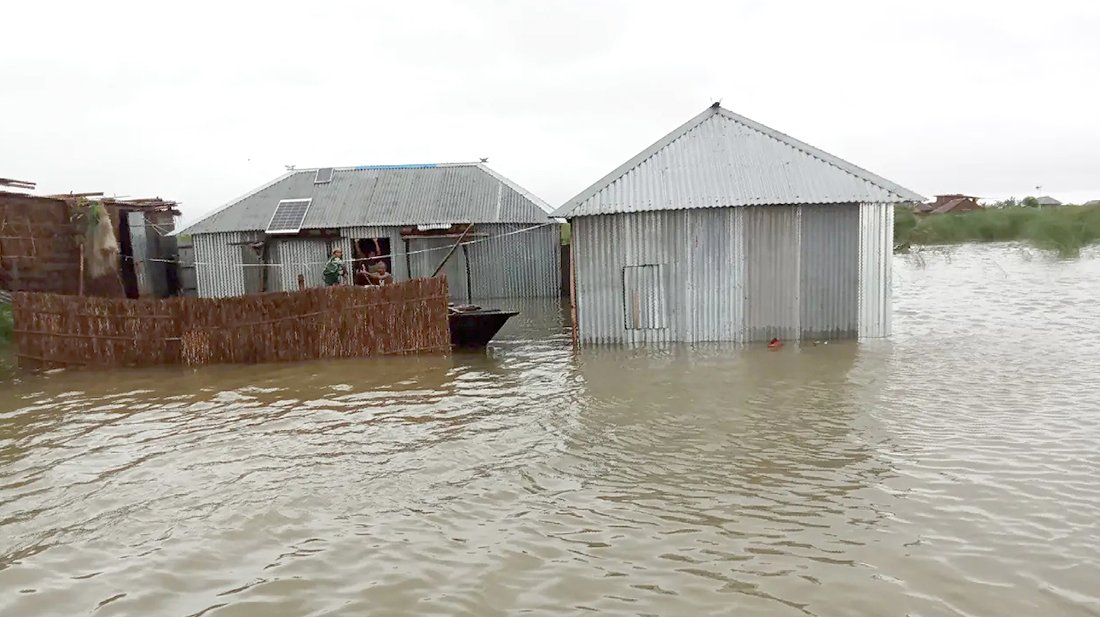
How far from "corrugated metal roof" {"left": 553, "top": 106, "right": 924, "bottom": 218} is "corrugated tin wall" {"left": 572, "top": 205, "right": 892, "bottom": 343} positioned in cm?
33

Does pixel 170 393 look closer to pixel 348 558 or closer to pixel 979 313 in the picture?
pixel 348 558

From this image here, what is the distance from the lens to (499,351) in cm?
1428

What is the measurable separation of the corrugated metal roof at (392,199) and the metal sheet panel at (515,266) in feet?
2.83

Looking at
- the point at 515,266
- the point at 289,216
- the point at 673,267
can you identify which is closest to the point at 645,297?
the point at 673,267

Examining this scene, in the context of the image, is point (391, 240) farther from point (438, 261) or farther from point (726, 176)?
point (726, 176)

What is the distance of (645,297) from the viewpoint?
43.8ft

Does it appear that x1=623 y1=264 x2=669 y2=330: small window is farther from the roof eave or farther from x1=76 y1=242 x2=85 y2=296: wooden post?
x1=76 y1=242 x2=85 y2=296: wooden post

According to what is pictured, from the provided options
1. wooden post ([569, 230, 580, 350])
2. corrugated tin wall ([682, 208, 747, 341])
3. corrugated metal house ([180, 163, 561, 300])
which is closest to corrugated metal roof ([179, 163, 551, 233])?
corrugated metal house ([180, 163, 561, 300])

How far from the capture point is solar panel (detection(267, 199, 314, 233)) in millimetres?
21867

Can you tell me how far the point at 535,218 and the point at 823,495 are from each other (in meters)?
17.1

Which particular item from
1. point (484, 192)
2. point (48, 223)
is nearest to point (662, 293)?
point (484, 192)

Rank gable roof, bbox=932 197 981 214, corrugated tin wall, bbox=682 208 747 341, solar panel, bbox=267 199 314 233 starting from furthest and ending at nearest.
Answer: gable roof, bbox=932 197 981 214
solar panel, bbox=267 199 314 233
corrugated tin wall, bbox=682 208 747 341

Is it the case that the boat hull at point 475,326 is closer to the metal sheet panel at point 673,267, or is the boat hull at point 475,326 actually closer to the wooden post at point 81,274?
the metal sheet panel at point 673,267

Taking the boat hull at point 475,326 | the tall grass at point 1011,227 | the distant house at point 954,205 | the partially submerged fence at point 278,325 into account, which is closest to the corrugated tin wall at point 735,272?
the boat hull at point 475,326
